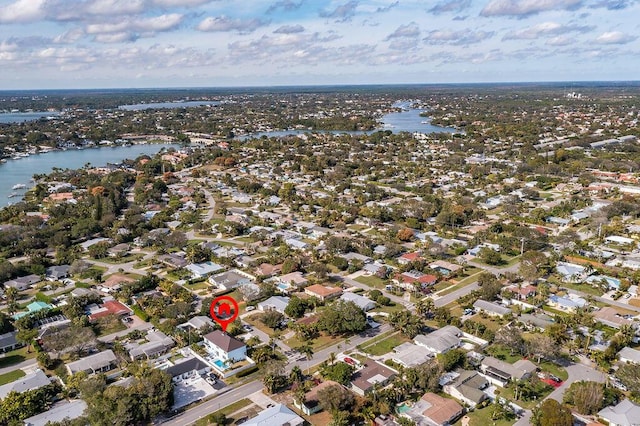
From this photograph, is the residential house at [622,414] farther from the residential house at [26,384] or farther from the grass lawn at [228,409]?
the residential house at [26,384]

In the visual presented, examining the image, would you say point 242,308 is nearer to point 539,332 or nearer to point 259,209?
point 539,332

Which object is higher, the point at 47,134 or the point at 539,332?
the point at 47,134

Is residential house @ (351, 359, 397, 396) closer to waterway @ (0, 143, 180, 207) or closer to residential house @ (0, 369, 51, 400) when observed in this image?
residential house @ (0, 369, 51, 400)

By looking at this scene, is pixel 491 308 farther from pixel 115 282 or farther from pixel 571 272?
pixel 115 282

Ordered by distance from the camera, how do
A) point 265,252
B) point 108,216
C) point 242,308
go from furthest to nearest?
point 108,216 → point 265,252 → point 242,308

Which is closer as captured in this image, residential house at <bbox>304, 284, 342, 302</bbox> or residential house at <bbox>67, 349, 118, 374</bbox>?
residential house at <bbox>67, 349, 118, 374</bbox>

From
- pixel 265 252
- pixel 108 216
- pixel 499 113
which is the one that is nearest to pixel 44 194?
pixel 108 216

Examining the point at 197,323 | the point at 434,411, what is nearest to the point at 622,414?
the point at 434,411

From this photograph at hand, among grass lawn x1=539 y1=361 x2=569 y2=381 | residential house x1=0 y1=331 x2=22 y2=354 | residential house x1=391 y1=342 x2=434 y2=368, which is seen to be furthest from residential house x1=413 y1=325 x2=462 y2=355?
residential house x1=0 y1=331 x2=22 y2=354
